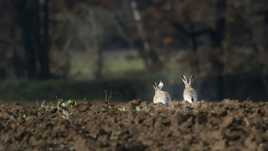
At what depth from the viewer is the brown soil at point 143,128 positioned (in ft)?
34.5

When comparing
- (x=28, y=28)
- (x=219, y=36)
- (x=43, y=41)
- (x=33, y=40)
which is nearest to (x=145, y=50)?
(x=219, y=36)

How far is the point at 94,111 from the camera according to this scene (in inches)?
491

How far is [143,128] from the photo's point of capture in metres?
11.2

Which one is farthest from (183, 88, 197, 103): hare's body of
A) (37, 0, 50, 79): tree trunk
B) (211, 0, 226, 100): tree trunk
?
(211, 0, 226, 100): tree trunk

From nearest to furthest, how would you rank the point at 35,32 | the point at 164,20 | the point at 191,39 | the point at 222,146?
the point at 222,146
the point at 35,32
the point at 191,39
the point at 164,20

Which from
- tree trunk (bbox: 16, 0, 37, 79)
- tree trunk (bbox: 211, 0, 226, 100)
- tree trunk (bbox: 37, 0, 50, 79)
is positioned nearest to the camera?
tree trunk (bbox: 16, 0, 37, 79)

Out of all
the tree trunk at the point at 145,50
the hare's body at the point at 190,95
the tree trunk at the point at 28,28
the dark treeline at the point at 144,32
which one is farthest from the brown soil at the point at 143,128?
the tree trunk at the point at 145,50

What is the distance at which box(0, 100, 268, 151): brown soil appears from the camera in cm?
1052

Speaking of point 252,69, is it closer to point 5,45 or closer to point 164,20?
point 164,20

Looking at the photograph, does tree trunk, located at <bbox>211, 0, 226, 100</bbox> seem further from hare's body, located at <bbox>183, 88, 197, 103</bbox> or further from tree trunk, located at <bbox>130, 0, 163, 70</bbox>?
hare's body, located at <bbox>183, 88, 197, 103</bbox>

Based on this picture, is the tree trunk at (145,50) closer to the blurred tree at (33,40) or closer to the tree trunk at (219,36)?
the tree trunk at (219,36)

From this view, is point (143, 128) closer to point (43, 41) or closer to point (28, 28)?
point (28, 28)

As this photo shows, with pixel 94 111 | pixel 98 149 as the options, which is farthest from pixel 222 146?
pixel 94 111

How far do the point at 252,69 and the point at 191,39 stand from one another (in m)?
2.62
